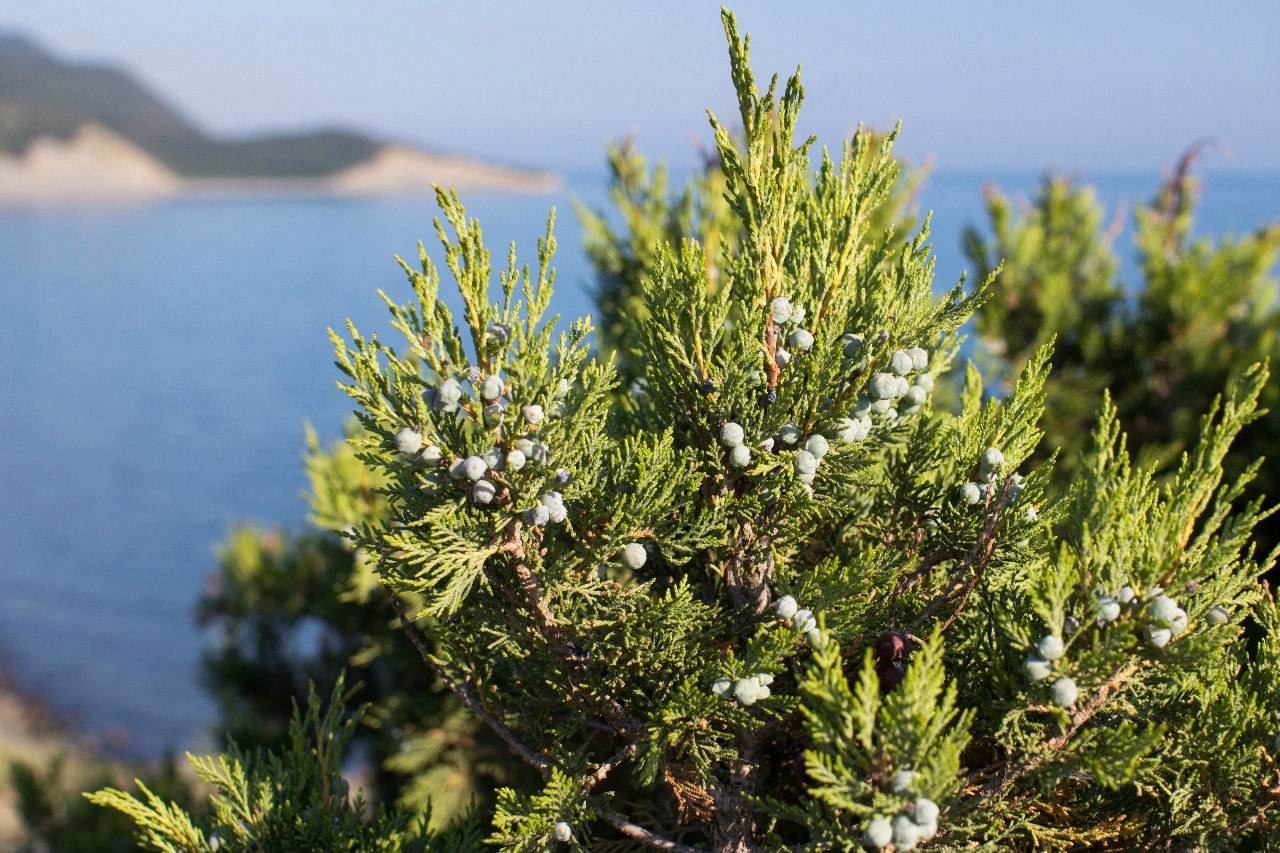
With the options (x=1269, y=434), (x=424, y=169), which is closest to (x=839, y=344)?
(x=1269, y=434)

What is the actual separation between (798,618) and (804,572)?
281 mm

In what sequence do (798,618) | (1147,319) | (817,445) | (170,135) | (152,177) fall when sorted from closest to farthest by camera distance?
1. (798,618)
2. (817,445)
3. (1147,319)
4. (152,177)
5. (170,135)

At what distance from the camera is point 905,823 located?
5.74ft

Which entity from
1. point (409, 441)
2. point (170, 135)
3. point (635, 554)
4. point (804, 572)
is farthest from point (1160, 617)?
point (170, 135)

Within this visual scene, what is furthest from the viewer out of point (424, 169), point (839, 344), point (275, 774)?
point (424, 169)

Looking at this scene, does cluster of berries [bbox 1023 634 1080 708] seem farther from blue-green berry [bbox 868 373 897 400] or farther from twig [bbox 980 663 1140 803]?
blue-green berry [bbox 868 373 897 400]

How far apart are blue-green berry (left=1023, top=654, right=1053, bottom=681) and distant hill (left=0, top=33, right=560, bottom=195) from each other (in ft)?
529

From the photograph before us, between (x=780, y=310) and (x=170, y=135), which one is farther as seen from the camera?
(x=170, y=135)

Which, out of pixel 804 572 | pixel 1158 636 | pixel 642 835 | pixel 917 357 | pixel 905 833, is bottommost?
pixel 642 835

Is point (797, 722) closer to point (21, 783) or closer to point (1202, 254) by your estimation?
point (1202, 254)

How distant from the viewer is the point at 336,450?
15.7ft

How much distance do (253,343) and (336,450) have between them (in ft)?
156

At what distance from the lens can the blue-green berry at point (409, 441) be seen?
1956mm

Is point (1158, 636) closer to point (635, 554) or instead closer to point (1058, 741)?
point (1058, 741)
